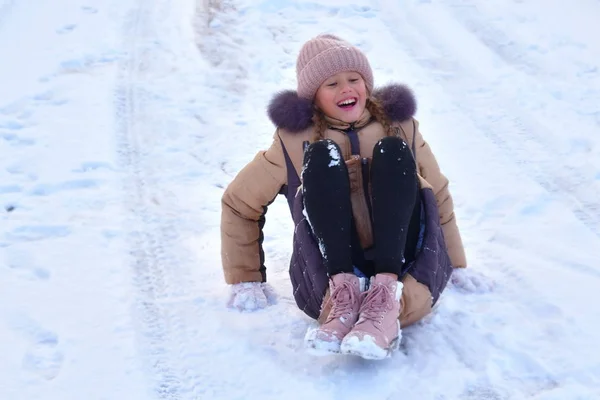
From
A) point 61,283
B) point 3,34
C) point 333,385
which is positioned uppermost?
point 333,385

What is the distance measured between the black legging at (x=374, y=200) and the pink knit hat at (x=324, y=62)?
37 cm

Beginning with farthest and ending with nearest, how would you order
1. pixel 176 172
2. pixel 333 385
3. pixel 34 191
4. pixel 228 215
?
pixel 176 172, pixel 34 191, pixel 228 215, pixel 333 385

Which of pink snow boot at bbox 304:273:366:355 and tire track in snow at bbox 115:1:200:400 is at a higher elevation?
pink snow boot at bbox 304:273:366:355

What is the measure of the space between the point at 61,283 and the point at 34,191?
2.63 feet

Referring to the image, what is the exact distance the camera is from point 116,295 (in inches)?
107

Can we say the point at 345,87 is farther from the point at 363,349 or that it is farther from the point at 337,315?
the point at 363,349

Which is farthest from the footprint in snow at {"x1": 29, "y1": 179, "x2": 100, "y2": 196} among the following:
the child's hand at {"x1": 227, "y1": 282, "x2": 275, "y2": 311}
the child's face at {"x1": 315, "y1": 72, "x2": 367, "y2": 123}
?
the child's face at {"x1": 315, "y1": 72, "x2": 367, "y2": 123}

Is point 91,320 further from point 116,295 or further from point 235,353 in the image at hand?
point 235,353

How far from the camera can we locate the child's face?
261cm

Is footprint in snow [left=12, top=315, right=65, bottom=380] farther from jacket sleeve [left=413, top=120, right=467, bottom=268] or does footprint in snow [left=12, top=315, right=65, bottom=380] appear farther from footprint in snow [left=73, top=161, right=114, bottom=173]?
jacket sleeve [left=413, top=120, right=467, bottom=268]

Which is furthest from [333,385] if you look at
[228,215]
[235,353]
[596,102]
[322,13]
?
[322,13]

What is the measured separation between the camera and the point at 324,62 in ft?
8.55

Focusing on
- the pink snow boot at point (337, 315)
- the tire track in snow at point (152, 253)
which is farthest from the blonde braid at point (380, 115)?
the tire track in snow at point (152, 253)

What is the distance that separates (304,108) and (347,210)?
45cm
